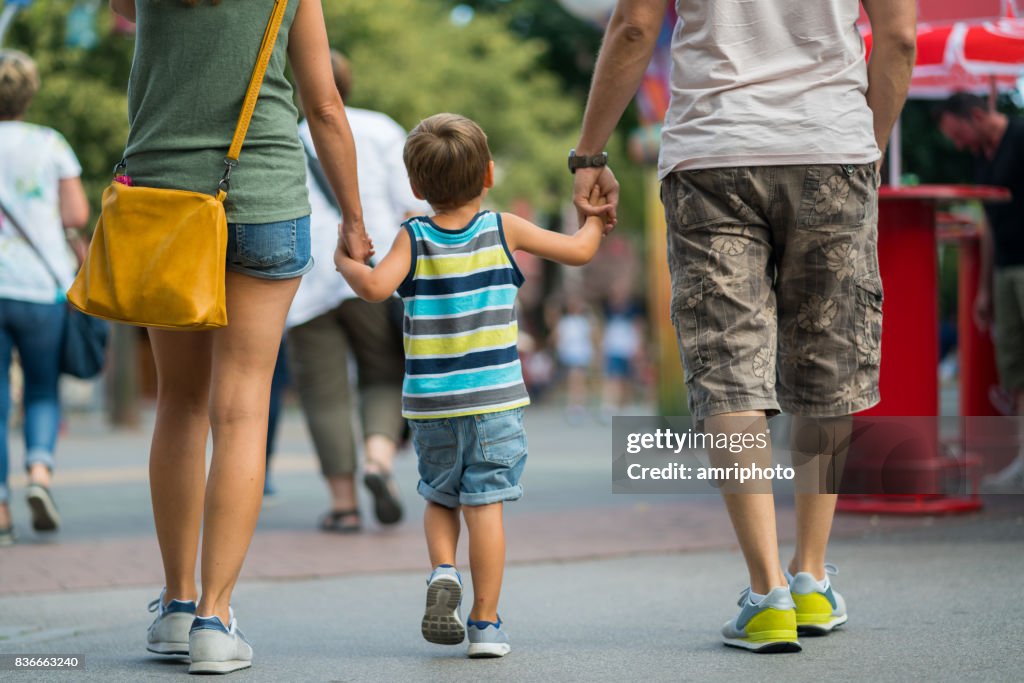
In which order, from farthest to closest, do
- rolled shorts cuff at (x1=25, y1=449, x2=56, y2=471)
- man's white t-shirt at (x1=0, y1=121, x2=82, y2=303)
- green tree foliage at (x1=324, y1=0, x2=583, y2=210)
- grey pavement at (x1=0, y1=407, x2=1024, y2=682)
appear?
1. green tree foliage at (x1=324, y1=0, x2=583, y2=210)
2. rolled shorts cuff at (x1=25, y1=449, x2=56, y2=471)
3. man's white t-shirt at (x1=0, y1=121, x2=82, y2=303)
4. grey pavement at (x1=0, y1=407, x2=1024, y2=682)

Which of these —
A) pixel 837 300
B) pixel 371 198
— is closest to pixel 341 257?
pixel 837 300

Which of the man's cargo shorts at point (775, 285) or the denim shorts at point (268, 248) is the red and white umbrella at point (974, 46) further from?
the denim shorts at point (268, 248)

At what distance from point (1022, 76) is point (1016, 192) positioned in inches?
33.2

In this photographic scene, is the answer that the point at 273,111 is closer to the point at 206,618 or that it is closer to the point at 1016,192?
the point at 206,618

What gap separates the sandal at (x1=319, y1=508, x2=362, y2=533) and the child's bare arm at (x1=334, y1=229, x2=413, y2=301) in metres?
3.17

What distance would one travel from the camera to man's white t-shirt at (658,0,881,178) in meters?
3.62

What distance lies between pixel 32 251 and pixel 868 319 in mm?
3960

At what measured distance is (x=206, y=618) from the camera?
136 inches

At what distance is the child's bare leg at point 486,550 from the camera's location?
143 inches

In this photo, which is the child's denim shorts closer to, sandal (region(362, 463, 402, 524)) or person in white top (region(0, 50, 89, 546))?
sandal (region(362, 463, 402, 524))

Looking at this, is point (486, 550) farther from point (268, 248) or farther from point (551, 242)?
point (268, 248)

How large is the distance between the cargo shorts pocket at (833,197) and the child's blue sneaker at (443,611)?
49.8 inches

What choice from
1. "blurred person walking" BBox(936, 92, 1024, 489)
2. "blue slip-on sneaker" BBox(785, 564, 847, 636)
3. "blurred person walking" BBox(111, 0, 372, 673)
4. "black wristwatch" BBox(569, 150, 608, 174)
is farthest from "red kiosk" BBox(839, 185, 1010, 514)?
"blurred person walking" BBox(111, 0, 372, 673)

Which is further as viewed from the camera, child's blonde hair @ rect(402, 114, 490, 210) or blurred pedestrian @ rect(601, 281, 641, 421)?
blurred pedestrian @ rect(601, 281, 641, 421)
